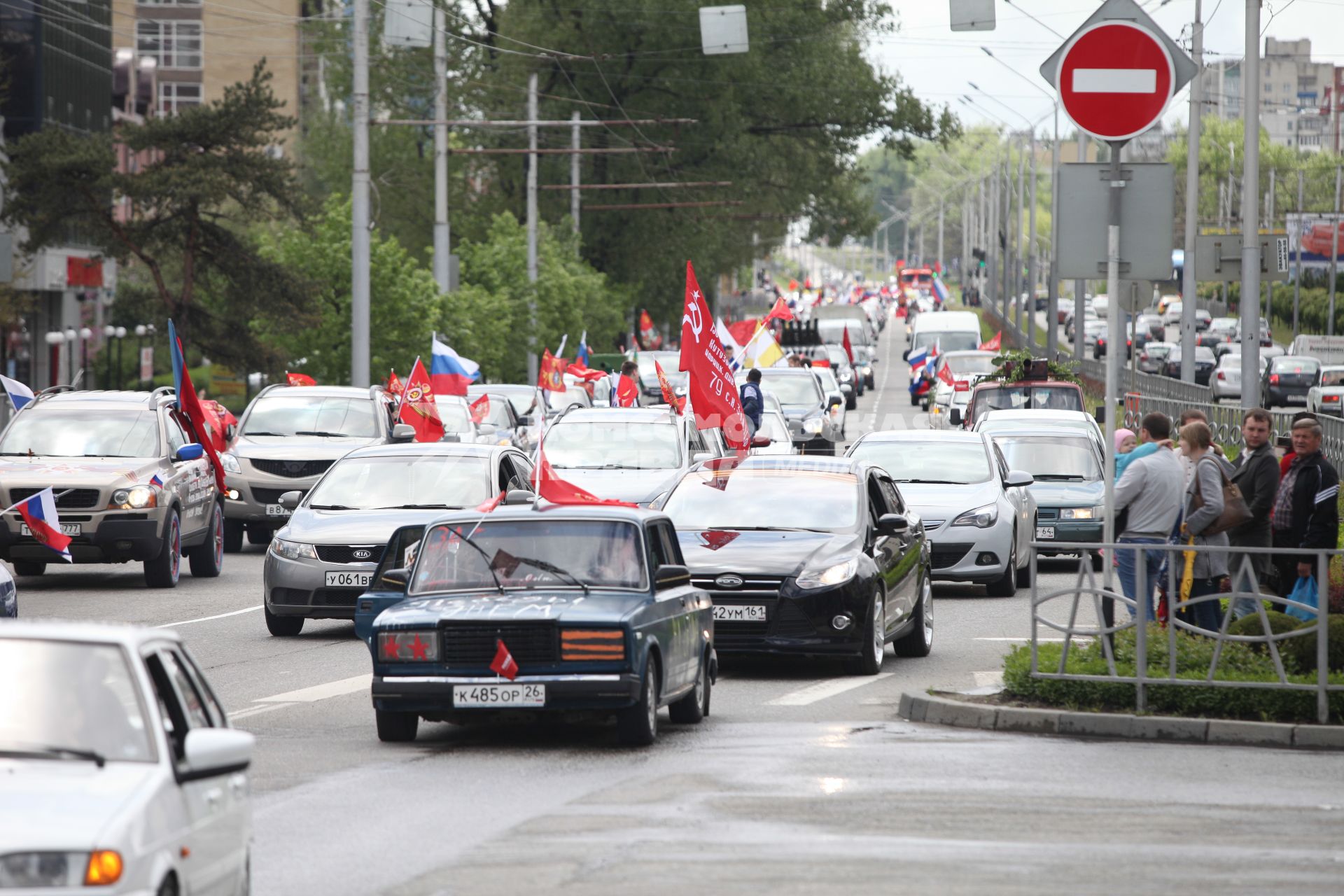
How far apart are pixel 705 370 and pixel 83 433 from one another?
6.84 meters

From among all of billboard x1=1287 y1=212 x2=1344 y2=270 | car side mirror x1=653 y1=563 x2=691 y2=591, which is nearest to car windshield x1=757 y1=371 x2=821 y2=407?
car side mirror x1=653 y1=563 x2=691 y2=591

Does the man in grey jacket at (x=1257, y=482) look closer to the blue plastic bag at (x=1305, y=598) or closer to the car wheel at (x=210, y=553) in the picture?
the blue plastic bag at (x=1305, y=598)

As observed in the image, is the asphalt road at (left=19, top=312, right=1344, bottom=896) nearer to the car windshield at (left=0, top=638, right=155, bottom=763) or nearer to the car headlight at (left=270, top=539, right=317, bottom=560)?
the car windshield at (left=0, top=638, right=155, bottom=763)

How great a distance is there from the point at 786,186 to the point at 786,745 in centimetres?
6052

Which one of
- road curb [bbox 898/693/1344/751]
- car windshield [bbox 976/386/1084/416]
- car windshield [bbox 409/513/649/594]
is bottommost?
road curb [bbox 898/693/1344/751]

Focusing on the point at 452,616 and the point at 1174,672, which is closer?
the point at 452,616

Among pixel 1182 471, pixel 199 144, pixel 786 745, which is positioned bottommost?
pixel 786 745

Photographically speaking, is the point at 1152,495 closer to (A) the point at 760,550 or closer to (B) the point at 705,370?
(A) the point at 760,550

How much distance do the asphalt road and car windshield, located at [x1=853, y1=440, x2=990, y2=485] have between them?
7676 millimetres

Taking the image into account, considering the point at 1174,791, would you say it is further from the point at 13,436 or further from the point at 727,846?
the point at 13,436

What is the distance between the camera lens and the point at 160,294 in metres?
45.9

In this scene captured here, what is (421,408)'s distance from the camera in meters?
30.1

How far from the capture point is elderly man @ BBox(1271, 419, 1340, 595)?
15898 mm

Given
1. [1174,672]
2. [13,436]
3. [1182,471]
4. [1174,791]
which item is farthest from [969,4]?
[1174,791]
